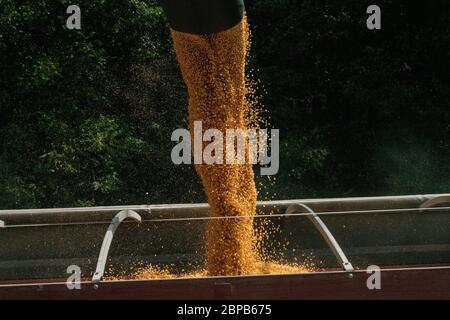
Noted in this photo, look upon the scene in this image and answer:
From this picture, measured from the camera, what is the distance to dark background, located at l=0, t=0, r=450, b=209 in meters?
8.48

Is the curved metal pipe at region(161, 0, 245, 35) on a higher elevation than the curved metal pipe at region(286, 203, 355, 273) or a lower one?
higher

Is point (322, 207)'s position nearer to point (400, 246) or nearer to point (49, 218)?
point (400, 246)

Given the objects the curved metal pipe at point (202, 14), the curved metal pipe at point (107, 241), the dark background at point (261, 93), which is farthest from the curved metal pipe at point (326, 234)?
the dark background at point (261, 93)

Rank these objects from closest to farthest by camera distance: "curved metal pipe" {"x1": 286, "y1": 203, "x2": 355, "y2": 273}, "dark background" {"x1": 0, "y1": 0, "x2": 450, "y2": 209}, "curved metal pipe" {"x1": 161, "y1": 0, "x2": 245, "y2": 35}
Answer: "curved metal pipe" {"x1": 161, "y1": 0, "x2": 245, "y2": 35}, "curved metal pipe" {"x1": 286, "y1": 203, "x2": 355, "y2": 273}, "dark background" {"x1": 0, "y1": 0, "x2": 450, "y2": 209}

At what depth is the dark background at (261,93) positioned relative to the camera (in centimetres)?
848

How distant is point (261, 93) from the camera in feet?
29.4

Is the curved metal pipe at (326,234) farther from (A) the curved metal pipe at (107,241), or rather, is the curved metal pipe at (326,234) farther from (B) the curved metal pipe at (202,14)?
(B) the curved metal pipe at (202,14)

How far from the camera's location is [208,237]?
4301 mm

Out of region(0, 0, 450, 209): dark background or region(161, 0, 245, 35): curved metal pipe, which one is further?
region(0, 0, 450, 209): dark background

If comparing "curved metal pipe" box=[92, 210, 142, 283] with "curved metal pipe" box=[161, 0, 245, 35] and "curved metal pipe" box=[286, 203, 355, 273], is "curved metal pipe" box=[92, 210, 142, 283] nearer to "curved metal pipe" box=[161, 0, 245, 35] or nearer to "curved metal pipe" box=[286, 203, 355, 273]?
"curved metal pipe" box=[286, 203, 355, 273]

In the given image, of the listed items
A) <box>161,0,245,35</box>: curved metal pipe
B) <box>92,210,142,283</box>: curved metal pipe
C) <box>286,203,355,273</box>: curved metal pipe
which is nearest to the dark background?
<box>286,203,355,273</box>: curved metal pipe

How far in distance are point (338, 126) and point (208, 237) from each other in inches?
199
